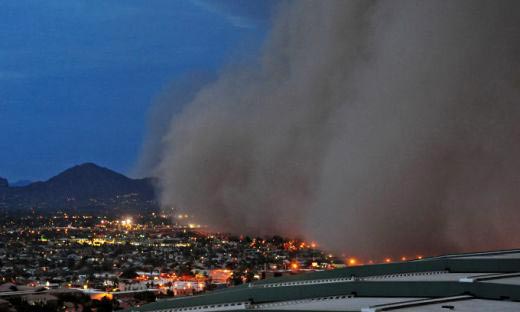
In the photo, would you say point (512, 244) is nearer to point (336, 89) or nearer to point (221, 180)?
point (336, 89)

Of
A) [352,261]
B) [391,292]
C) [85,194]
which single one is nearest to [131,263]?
[352,261]

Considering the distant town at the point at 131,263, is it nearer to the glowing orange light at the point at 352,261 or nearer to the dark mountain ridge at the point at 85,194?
the glowing orange light at the point at 352,261

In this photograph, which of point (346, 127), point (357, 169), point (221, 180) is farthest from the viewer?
point (221, 180)

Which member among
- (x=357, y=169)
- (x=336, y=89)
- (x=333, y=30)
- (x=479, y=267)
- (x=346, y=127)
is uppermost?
(x=333, y=30)

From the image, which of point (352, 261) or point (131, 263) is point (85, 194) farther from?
point (352, 261)

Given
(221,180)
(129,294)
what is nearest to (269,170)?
(221,180)

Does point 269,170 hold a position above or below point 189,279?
above
